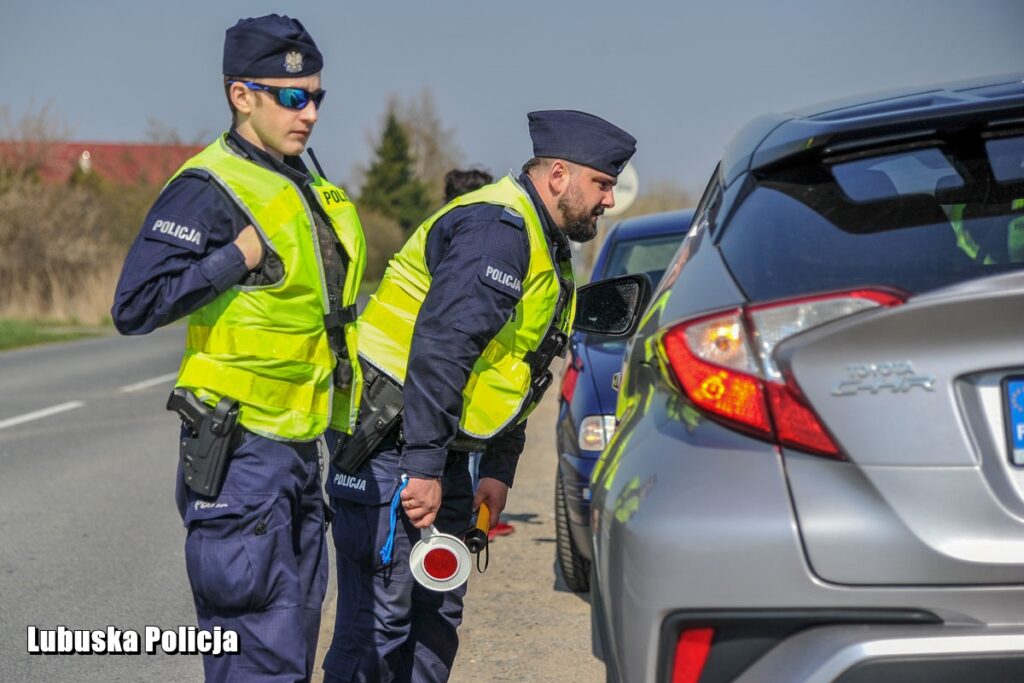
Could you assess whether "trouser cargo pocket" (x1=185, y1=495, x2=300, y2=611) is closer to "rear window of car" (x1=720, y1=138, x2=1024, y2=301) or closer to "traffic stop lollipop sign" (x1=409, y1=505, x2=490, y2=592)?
"traffic stop lollipop sign" (x1=409, y1=505, x2=490, y2=592)

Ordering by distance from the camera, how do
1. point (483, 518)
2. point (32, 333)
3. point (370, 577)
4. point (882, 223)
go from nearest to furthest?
point (882, 223), point (370, 577), point (483, 518), point (32, 333)

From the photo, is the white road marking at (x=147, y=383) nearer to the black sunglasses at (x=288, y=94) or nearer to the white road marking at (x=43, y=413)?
the white road marking at (x=43, y=413)

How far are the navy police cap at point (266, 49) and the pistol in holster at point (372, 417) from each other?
2.84 feet

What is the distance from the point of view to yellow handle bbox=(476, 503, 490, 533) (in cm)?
407

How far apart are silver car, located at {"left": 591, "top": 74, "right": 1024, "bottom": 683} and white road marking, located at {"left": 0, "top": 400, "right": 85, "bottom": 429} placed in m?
10.1

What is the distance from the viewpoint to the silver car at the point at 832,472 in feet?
7.40

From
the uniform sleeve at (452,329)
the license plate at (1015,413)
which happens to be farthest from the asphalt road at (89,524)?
the license plate at (1015,413)

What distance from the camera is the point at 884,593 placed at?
2.26 m

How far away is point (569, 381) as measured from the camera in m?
6.57

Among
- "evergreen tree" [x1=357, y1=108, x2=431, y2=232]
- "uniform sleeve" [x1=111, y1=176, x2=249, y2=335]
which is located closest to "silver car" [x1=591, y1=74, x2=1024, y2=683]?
"uniform sleeve" [x1=111, y1=176, x2=249, y2=335]

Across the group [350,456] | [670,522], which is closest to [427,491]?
[350,456]

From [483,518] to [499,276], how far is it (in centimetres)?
89

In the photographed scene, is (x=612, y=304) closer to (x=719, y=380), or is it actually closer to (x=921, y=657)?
(x=719, y=380)

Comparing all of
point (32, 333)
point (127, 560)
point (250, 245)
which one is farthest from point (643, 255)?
point (32, 333)
